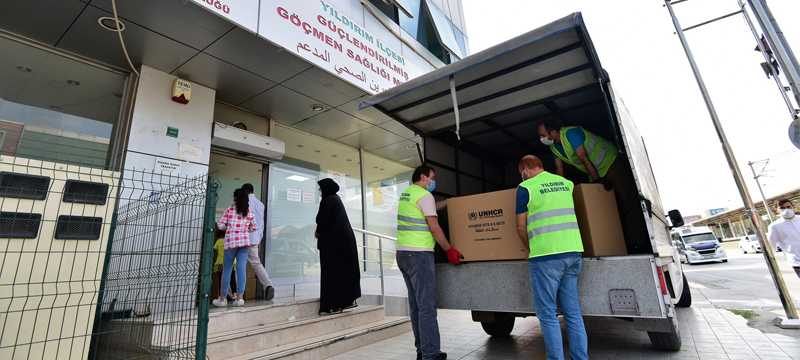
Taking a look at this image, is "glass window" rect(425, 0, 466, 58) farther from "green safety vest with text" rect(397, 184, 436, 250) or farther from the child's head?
"green safety vest with text" rect(397, 184, 436, 250)

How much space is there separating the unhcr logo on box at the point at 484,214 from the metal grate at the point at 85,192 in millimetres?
2995

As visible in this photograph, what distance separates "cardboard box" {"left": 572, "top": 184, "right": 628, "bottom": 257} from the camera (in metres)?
2.76

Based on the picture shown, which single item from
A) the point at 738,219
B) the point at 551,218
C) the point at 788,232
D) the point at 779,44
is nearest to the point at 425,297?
the point at 551,218

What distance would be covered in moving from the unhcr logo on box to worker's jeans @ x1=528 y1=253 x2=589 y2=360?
0.64m

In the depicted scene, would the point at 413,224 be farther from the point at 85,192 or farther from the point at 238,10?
the point at 238,10

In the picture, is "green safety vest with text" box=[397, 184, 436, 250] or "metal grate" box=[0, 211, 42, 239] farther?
"green safety vest with text" box=[397, 184, 436, 250]

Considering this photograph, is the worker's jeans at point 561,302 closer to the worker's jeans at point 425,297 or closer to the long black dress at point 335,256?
the worker's jeans at point 425,297

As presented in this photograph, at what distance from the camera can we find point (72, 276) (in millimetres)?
2633

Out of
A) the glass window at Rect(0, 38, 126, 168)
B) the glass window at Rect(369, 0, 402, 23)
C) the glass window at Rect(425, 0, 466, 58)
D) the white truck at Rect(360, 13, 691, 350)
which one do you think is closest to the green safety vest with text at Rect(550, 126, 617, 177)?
the white truck at Rect(360, 13, 691, 350)

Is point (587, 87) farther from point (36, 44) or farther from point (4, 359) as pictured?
point (36, 44)

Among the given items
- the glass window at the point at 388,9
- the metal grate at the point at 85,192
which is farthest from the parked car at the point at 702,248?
the metal grate at the point at 85,192

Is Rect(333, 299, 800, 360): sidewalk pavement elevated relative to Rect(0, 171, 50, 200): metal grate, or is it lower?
lower

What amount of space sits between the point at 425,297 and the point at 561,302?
41.4 inches

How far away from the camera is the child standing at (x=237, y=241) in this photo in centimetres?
439
